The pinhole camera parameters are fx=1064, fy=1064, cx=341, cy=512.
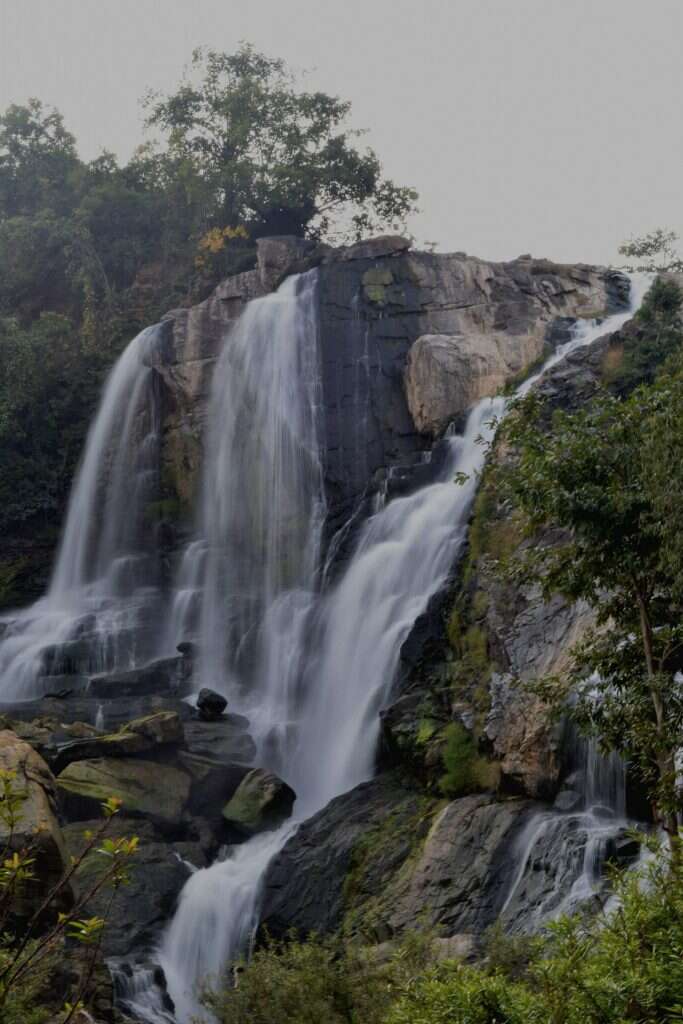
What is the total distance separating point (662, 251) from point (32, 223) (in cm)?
2566

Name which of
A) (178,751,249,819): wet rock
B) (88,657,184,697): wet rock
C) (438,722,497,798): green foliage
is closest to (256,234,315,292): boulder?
(88,657,184,697): wet rock

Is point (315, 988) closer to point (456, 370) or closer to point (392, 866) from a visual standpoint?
point (392, 866)

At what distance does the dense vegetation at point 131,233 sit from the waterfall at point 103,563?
1255mm

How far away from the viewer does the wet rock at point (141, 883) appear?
54.5ft

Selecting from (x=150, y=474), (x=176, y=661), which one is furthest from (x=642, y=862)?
(x=150, y=474)

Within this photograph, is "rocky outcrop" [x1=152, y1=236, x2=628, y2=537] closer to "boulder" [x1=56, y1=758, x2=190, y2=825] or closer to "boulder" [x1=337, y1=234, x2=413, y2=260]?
"boulder" [x1=337, y1=234, x2=413, y2=260]

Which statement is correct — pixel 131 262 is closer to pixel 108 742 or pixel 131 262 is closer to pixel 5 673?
pixel 5 673

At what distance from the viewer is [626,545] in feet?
35.4

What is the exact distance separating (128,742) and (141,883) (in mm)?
Result: 3650

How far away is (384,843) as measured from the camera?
650 inches

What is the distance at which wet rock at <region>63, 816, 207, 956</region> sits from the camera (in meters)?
16.6

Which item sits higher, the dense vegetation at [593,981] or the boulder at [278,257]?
the boulder at [278,257]

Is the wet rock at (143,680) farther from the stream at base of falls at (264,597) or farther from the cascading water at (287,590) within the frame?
the cascading water at (287,590)

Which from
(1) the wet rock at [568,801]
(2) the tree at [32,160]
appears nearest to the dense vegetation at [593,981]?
(1) the wet rock at [568,801]
